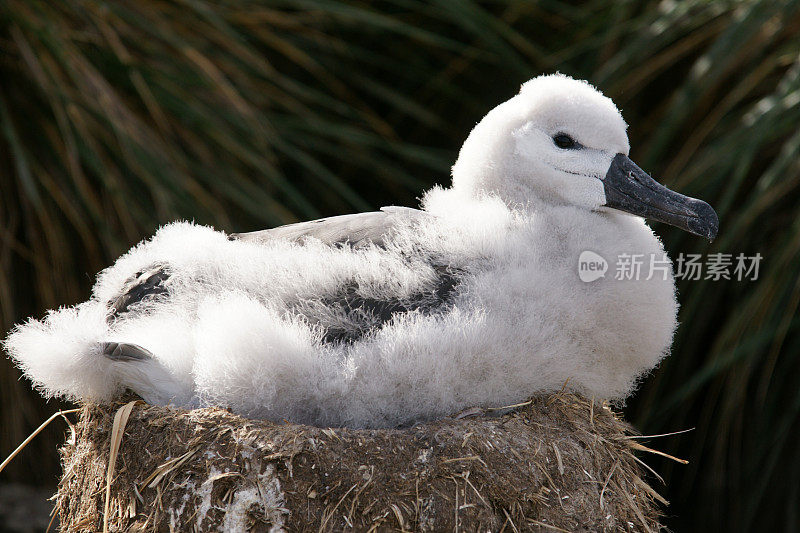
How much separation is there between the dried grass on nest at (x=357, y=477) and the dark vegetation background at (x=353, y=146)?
1.41 meters

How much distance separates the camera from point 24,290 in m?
4.07

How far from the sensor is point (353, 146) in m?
4.38

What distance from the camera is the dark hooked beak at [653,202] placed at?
2334mm

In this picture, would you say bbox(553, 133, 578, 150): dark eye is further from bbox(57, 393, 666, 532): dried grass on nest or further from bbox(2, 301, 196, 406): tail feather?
bbox(2, 301, 196, 406): tail feather

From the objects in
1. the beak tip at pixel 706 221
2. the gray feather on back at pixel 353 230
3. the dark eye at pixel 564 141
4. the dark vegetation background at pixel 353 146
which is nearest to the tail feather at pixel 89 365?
the gray feather on back at pixel 353 230

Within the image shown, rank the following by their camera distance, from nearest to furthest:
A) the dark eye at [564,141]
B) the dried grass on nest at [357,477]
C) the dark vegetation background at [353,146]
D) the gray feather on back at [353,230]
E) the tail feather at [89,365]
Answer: the dried grass on nest at [357,477], the tail feather at [89,365], the gray feather on back at [353,230], the dark eye at [564,141], the dark vegetation background at [353,146]

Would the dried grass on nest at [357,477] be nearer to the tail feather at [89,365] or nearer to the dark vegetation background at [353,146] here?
the tail feather at [89,365]

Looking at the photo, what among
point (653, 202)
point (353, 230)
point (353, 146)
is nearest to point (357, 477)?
point (353, 230)

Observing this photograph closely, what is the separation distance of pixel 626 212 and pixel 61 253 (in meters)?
2.57

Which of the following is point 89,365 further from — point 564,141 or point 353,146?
point 353,146

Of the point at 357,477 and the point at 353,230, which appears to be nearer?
the point at 357,477

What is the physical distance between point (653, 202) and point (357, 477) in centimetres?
107

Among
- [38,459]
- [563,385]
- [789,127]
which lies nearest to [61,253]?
[38,459]

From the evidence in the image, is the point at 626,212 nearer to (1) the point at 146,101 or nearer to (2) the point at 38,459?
(1) the point at 146,101
